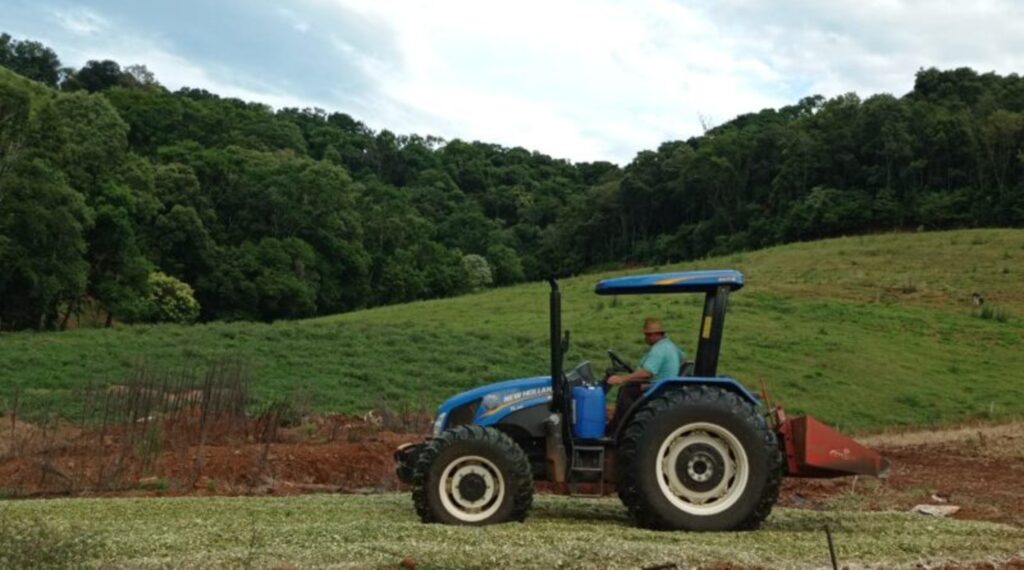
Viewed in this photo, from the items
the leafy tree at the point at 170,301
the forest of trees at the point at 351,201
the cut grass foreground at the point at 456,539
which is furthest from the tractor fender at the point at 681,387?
the leafy tree at the point at 170,301

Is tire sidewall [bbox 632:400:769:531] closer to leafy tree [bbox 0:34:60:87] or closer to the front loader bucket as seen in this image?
the front loader bucket

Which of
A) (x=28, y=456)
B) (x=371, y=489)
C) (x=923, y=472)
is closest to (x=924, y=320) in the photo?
(x=923, y=472)

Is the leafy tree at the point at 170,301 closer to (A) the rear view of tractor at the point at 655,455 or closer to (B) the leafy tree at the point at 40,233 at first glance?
(B) the leafy tree at the point at 40,233

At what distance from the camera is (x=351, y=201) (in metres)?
78.9

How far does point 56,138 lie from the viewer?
4356 cm

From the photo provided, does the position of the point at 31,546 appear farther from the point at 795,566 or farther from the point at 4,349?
the point at 4,349

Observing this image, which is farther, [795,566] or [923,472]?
[923,472]

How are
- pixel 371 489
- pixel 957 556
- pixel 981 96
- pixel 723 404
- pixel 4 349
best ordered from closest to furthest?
1. pixel 957 556
2. pixel 723 404
3. pixel 371 489
4. pixel 4 349
5. pixel 981 96

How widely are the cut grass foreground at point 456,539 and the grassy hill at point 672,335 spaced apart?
10410 millimetres

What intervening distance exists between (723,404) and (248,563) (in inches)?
162

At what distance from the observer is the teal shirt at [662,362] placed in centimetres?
919

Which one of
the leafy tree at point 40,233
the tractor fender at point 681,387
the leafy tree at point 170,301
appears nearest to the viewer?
the tractor fender at point 681,387

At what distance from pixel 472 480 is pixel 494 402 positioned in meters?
0.93

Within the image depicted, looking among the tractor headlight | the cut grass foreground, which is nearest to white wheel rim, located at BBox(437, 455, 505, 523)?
the cut grass foreground
